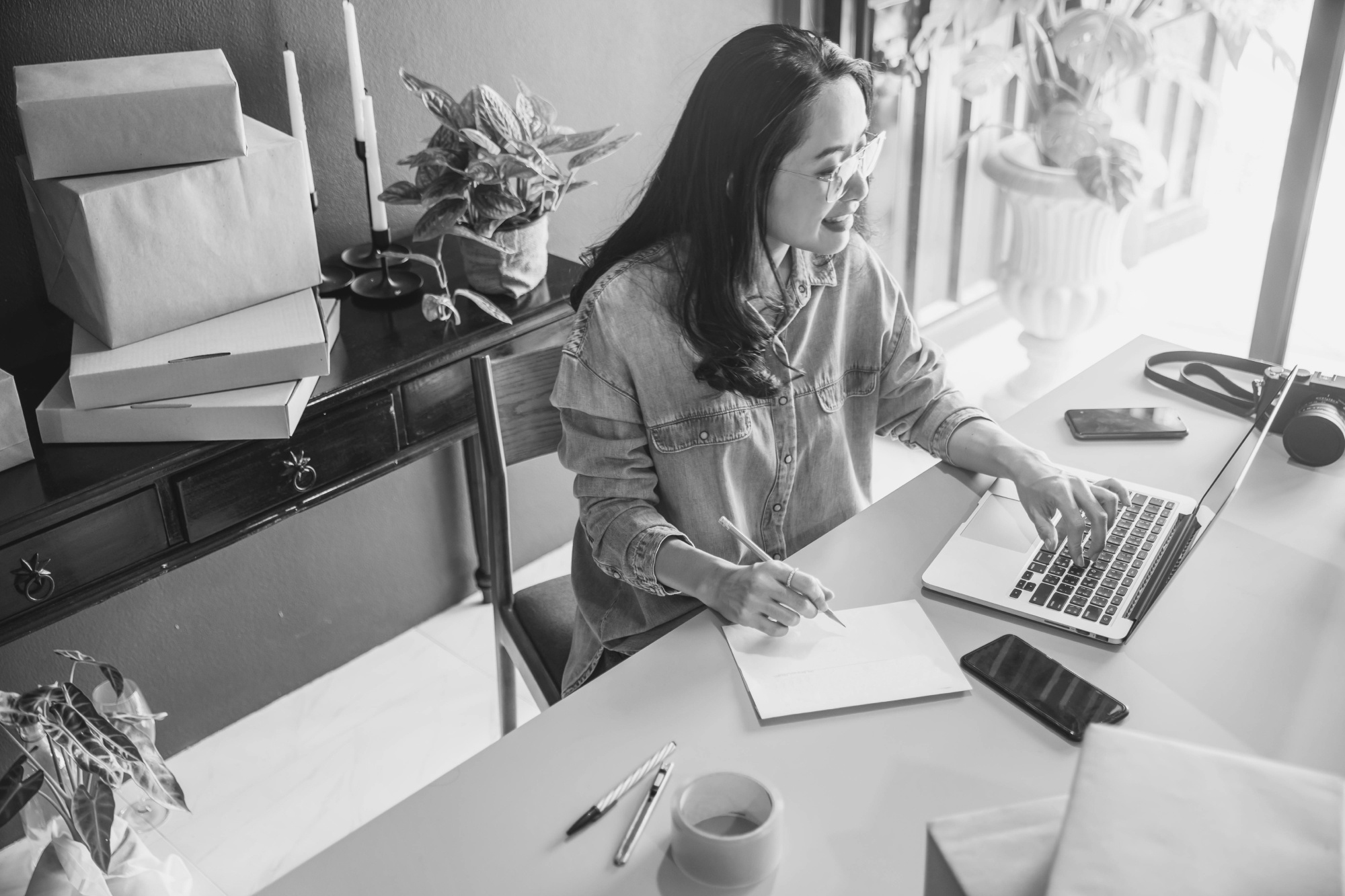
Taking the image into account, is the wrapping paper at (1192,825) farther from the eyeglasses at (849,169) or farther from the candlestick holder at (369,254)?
the candlestick holder at (369,254)

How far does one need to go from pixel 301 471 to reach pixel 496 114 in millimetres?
598

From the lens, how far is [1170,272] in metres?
3.40

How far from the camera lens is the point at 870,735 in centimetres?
104

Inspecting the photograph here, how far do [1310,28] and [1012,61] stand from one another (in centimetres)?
62

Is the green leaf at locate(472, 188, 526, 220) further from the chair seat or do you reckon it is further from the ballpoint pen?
the ballpoint pen

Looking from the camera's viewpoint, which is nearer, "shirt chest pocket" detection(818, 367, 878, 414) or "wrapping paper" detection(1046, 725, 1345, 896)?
"wrapping paper" detection(1046, 725, 1345, 896)

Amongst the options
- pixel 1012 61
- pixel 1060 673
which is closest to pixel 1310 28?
pixel 1012 61

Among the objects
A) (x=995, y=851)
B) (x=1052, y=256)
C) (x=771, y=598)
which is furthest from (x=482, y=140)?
(x=1052, y=256)

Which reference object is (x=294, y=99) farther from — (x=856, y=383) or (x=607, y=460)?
(x=856, y=383)

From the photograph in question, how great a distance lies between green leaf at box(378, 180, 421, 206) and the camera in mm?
1725

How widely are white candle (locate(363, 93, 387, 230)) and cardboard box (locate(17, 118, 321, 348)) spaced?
17 cm

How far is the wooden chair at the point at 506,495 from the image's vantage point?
1517mm

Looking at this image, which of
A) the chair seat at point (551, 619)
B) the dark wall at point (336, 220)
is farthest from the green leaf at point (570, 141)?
the chair seat at point (551, 619)

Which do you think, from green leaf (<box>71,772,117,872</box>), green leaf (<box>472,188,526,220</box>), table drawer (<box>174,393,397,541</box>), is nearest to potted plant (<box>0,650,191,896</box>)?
green leaf (<box>71,772,117,872</box>)
